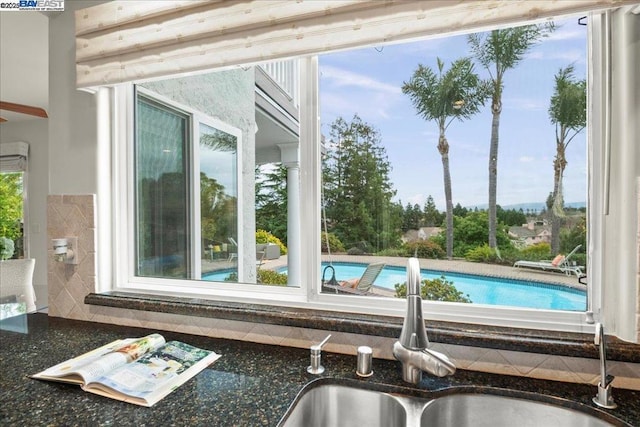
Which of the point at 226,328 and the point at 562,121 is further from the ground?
the point at 562,121

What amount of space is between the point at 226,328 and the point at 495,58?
135 cm

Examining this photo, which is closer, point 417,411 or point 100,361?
point 417,411

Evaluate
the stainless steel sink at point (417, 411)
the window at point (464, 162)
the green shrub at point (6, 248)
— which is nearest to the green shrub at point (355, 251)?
the window at point (464, 162)

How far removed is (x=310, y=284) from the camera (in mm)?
1262

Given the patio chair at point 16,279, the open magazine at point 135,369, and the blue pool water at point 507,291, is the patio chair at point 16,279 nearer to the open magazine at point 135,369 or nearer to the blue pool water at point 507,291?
the open magazine at point 135,369

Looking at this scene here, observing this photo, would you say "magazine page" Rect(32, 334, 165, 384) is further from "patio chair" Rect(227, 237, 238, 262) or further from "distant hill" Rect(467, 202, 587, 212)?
"distant hill" Rect(467, 202, 587, 212)

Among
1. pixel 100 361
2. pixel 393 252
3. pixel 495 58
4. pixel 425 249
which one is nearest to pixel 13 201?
pixel 100 361

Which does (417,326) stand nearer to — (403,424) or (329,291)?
(403,424)

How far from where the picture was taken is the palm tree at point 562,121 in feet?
3.40

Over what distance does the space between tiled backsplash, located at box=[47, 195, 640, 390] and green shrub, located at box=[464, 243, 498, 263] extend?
0.29 meters

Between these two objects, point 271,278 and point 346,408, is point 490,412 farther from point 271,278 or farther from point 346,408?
point 271,278

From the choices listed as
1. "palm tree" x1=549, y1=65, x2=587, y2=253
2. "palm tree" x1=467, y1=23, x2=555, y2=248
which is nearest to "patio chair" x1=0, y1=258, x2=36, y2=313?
"palm tree" x1=467, y1=23, x2=555, y2=248

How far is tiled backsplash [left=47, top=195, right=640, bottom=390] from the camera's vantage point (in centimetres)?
93

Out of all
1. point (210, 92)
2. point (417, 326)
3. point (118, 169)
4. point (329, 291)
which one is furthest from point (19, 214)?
point (417, 326)
